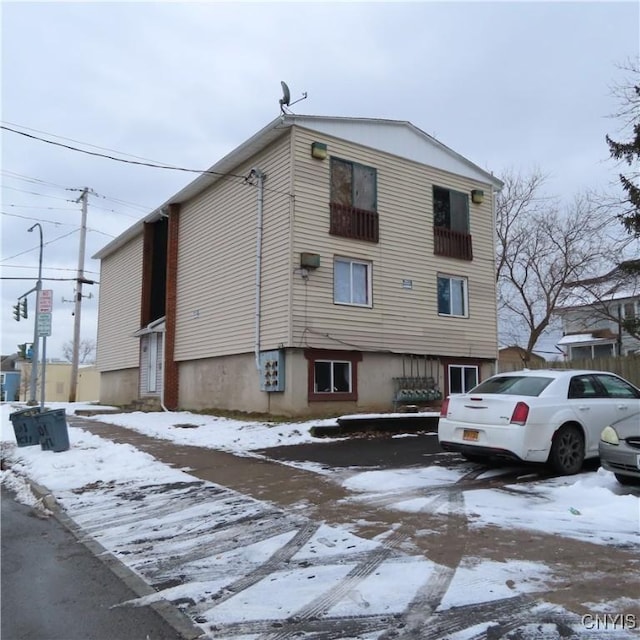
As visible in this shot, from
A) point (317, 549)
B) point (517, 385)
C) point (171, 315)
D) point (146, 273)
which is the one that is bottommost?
point (317, 549)

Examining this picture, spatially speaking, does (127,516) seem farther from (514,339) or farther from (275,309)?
(514,339)

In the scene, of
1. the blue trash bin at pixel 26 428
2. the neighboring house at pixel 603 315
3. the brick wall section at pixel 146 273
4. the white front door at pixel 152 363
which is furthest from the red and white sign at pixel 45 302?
the neighboring house at pixel 603 315

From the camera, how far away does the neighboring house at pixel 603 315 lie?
85.1ft

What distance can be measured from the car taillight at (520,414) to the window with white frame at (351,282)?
835 centimetres

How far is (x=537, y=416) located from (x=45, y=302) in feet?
33.2

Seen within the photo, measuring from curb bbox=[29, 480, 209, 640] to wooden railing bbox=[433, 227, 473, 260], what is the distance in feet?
46.1

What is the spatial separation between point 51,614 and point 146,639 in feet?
2.76

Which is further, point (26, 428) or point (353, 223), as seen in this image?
point (353, 223)

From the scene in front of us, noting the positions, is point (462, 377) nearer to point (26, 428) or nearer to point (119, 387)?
point (26, 428)

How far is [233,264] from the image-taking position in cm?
1728

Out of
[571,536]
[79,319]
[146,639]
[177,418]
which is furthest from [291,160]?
[79,319]

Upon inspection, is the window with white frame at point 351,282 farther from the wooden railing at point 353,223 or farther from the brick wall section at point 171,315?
the brick wall section at point 171,315

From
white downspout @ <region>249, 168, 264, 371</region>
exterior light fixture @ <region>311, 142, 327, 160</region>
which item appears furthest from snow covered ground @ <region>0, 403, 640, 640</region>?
exterior light fixture @ <region>311, 142, 327, 160</region>

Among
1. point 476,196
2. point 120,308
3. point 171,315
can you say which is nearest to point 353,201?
point 476,196
